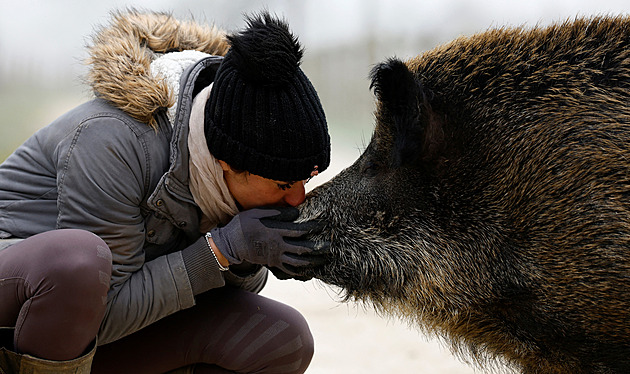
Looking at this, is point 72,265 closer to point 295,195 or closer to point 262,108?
point 262,108

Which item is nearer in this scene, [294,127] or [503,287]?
[294,127]

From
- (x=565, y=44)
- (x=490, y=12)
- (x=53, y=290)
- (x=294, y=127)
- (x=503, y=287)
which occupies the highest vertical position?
(x=490, y=12)

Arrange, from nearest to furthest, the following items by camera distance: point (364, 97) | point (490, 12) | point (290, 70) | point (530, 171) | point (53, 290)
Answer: point (53, 290)
point (290, 70)
point (530, 171)
point (490, 12)
point (364, 97)

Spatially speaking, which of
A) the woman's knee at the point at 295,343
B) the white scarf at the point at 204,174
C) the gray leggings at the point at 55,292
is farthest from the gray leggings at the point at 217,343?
the gray leggings at the point at 55,292

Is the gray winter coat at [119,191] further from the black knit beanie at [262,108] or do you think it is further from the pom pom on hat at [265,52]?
the pom pom on hat at [265,52]

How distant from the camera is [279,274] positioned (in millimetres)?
3039

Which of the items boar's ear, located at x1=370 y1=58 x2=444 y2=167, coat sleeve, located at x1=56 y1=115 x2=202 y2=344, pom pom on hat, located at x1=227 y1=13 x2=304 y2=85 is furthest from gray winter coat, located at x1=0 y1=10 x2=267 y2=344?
boar's ear, located at x1=370 y1=58 x2=444 y2=167

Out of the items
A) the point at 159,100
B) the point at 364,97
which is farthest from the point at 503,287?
the point at 364,97

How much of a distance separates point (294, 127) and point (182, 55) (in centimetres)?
76

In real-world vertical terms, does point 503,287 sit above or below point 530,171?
below

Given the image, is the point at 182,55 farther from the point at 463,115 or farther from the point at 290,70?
the point at 463,115

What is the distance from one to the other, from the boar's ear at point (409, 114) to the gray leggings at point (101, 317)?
99 centimetres

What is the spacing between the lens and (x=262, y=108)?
101 inches

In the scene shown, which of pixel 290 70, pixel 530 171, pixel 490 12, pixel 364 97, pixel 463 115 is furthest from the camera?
pixel 364 97
